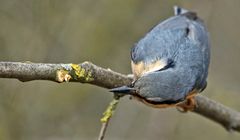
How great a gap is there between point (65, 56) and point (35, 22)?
630 mm

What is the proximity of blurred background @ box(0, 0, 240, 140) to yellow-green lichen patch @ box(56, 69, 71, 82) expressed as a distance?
171 cm

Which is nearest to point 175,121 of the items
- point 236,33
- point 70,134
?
point 70,134

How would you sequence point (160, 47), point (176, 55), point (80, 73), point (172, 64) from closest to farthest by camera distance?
point (80, 73), point (172, 64), point (176, 55), point (160, 47)

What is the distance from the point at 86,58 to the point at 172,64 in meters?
2.01

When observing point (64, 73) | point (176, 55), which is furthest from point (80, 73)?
point (176, 55)

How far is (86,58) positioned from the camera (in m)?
5.76

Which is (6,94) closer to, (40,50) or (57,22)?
(40,50)

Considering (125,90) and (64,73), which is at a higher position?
(64,73)

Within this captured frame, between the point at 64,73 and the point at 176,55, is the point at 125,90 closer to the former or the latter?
the point at 64,73

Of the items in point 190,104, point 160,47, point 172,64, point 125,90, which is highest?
point 160,47

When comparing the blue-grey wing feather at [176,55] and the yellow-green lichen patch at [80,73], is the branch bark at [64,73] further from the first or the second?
the blue-grey wing feather at [176,55]

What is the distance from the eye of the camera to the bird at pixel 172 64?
344 centimetres

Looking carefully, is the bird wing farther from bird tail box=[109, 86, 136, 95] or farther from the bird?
bird tail box=[109, 86, 136, 95]

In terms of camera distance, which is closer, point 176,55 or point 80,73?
point 80,73
